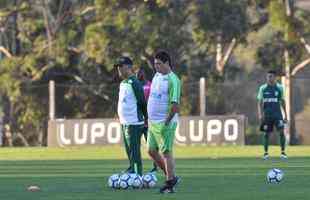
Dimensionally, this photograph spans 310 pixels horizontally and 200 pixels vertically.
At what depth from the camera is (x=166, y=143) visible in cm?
1602

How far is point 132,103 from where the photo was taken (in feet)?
57.6

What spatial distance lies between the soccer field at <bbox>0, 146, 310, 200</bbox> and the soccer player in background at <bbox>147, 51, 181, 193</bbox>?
0.44 m

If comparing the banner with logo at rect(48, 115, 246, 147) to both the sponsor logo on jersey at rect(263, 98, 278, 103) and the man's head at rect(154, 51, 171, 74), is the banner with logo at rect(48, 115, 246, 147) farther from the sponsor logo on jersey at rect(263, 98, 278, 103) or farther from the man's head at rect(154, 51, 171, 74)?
the man's head at rect(154, 51, 171, 74)

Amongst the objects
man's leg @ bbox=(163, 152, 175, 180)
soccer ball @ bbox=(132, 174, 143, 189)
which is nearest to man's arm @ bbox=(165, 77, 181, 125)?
man's leg @ bbox=(163, 152, 175, 180)

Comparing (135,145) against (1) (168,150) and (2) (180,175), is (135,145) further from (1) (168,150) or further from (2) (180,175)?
(2) (180,175)

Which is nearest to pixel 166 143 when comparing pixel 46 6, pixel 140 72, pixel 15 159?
pixel 140 72

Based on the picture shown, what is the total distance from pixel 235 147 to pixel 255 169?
1326cm

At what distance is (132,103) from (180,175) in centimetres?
335

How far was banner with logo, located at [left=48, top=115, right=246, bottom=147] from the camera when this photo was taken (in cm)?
3625

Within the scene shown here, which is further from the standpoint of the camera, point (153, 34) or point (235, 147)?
point (153, 34)

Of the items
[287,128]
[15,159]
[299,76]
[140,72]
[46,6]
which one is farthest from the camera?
[46,6]

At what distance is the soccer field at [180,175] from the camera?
15711 mm

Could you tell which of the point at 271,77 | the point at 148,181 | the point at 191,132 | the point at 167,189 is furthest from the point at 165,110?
the point at 191,132

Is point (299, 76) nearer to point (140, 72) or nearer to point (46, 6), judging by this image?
point (46, 6)
